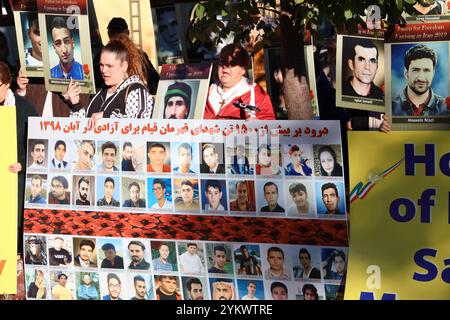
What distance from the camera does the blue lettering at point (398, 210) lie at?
7781 millimetres

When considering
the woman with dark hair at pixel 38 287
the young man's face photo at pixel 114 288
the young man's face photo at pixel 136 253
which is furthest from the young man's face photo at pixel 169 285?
the woman with dark hair at pixel 38 287

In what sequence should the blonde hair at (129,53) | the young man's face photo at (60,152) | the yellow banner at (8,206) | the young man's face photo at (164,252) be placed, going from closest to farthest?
1. the young man's face photo at (164,252)
2. the young man's face photo at (60,152)
3. the blonde hair at (129,53)
4. the yellow banner at (8,206)

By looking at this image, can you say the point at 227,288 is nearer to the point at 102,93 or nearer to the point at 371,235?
the point at 371,235

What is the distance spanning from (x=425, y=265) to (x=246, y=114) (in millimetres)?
1731

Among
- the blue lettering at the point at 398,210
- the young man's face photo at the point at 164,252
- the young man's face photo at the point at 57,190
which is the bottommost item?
the young man's face photo at the point at 164,252

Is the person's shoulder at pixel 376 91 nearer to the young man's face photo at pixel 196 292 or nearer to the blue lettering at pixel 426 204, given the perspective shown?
the blue lettering at pixel 426 204

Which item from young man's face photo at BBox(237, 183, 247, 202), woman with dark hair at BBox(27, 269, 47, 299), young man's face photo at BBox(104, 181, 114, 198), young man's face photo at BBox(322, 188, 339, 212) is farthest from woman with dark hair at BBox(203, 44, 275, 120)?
woman with dark hair at BBox(27, 269, 47, 299)

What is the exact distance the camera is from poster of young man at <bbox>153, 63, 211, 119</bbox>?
328 inches

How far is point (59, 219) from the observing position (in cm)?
852

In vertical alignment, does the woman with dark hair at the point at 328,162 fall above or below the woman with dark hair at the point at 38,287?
above

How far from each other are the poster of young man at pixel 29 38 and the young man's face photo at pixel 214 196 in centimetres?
→ 190

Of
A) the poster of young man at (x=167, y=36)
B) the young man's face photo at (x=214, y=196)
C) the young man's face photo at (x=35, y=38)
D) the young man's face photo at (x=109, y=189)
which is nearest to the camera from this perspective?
the young man's face photo at (x=214, y=196)

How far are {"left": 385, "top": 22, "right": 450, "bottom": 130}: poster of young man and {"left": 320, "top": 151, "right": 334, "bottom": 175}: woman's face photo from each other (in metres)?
0.52

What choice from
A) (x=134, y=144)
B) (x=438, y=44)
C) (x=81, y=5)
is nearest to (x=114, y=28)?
(x=81, y=5)
